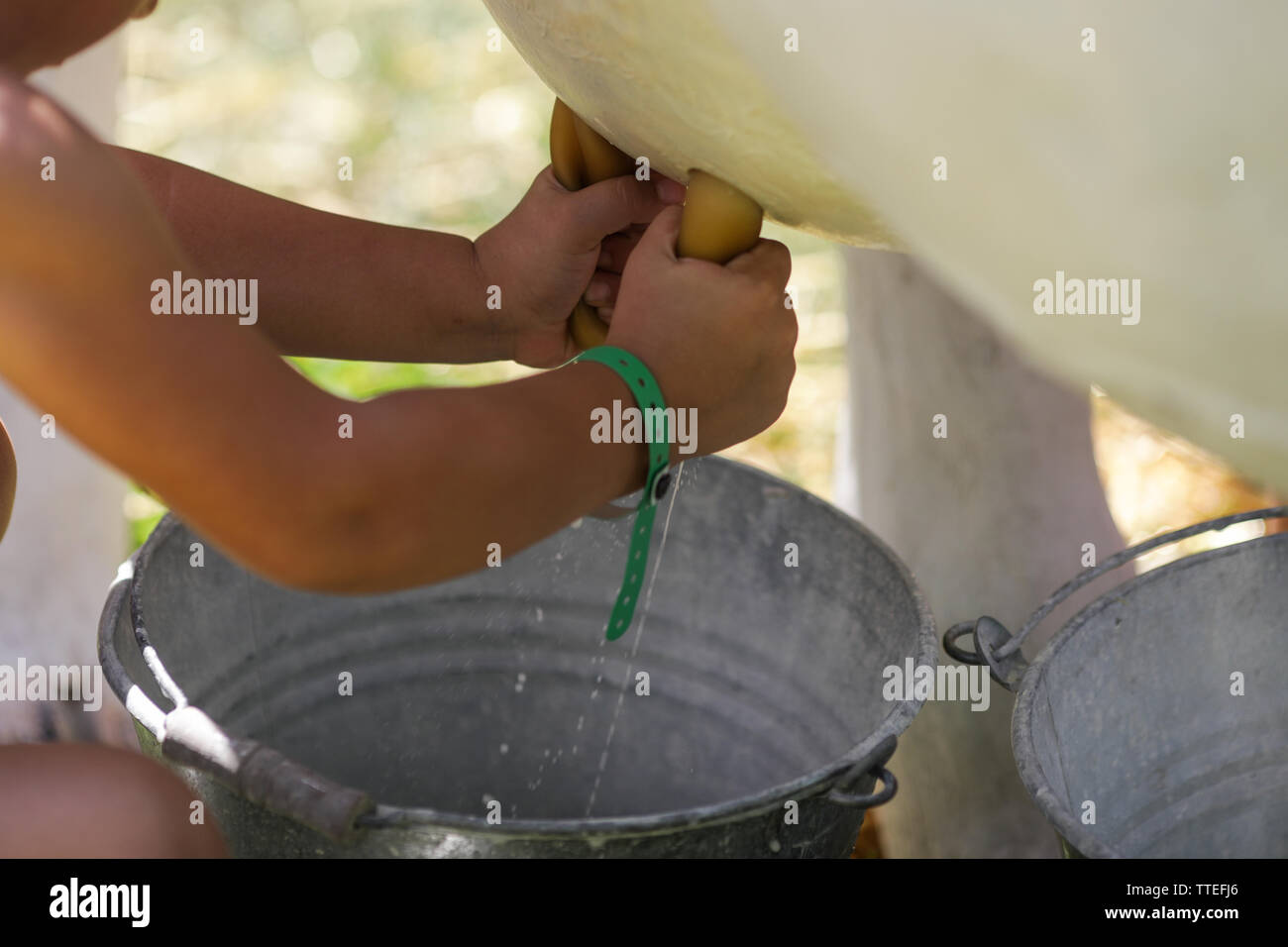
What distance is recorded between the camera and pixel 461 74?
8.56 ft

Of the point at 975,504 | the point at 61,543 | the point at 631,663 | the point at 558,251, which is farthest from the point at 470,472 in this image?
the point at 61,543

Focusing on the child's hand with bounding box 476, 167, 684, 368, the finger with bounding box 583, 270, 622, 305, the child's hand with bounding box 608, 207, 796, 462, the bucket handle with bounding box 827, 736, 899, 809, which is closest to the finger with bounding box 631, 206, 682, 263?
the child's hand with bounding box 608, 207, 796, 462

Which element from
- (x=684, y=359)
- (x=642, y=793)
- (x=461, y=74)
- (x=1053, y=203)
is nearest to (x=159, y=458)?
(x=684, y=359)

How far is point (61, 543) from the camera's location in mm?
1391

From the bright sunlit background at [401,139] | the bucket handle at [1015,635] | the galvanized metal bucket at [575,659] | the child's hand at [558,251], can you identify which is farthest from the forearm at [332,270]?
the bright sunlit background at [401,139]

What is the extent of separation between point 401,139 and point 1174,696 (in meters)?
1.75

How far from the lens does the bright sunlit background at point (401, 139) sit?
1.92m

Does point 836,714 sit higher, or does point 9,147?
point 9,147

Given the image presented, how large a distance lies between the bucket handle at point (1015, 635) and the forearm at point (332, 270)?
1.33 ft

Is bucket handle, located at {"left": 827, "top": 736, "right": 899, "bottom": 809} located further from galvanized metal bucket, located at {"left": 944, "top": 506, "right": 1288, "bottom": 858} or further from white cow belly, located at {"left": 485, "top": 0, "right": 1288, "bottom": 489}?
white cow belly, located at {"left": 485, "top": 0, "right": 1288, "bottom": 489}

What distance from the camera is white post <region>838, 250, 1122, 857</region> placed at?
1.28 metres

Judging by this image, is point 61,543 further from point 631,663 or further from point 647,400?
point 647,400
